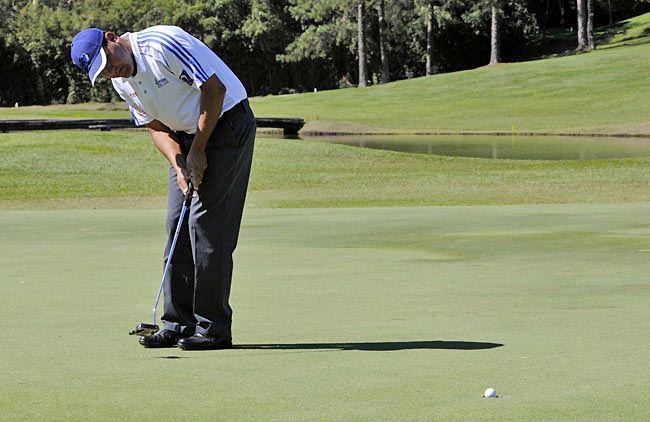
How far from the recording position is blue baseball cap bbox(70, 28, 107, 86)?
5.17m

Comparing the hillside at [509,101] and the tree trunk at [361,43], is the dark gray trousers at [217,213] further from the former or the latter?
the tree trunk at [361,43]

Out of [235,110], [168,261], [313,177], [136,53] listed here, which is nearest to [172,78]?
[136,53]

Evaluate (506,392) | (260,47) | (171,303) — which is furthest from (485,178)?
(260,47)

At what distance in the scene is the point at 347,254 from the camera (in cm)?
960

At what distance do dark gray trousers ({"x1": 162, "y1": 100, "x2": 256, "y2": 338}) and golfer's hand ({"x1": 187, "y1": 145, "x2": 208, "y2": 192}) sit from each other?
0.23 feet

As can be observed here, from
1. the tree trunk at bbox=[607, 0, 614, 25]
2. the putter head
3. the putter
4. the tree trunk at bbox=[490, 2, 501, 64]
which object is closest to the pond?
the tree trunk at bbox=[490, 2, 501, 64]

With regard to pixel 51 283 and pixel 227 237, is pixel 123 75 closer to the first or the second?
pixel 227 237

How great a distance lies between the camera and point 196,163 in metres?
5.34

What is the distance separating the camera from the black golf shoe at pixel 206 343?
538cm

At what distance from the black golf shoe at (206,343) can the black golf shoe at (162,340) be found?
3.7 inches

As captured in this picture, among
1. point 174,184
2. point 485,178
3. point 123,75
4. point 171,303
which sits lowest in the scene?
point 485,178

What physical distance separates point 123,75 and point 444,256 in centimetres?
461

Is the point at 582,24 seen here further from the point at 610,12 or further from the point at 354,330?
the point at 354,330

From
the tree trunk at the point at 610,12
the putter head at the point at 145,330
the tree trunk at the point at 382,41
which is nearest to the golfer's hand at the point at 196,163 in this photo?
the putter head at the point at 145,330
